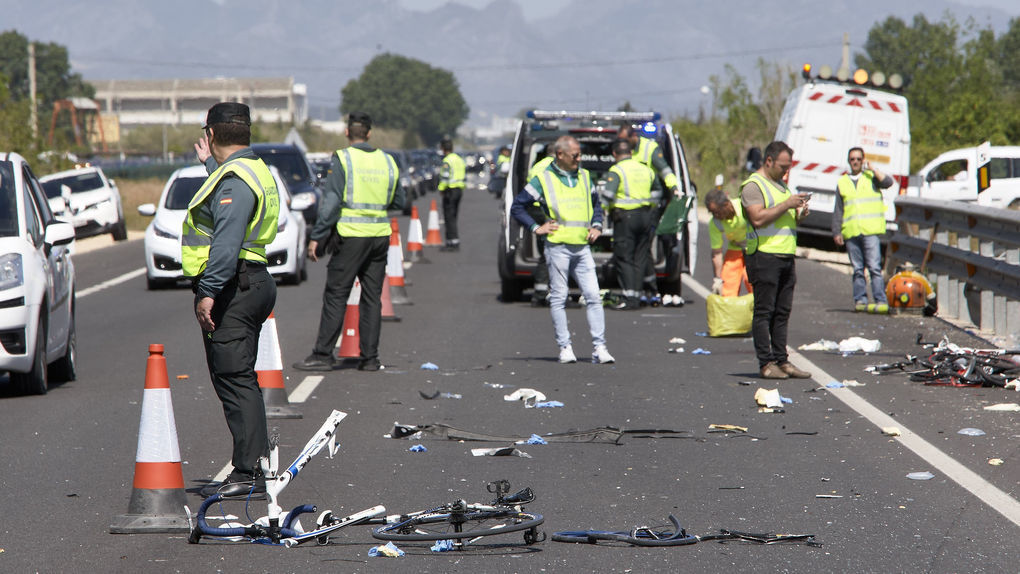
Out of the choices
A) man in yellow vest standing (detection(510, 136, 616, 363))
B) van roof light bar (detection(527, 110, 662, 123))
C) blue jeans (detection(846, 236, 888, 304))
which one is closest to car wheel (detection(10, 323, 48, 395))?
man in yellow vest standing (detection(510, 136, 616, 363))

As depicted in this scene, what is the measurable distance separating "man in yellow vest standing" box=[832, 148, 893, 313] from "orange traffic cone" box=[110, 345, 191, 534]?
34.0 feet

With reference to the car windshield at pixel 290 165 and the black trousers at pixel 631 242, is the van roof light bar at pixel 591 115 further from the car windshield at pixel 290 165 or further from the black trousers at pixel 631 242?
the car windshield at pixel 290 165

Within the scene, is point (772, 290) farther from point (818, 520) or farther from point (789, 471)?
point (818, 520)

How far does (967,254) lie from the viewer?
14609 millimetres

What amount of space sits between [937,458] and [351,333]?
5.38 meters

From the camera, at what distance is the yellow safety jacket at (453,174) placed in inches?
989

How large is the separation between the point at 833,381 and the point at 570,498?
444 centimetres

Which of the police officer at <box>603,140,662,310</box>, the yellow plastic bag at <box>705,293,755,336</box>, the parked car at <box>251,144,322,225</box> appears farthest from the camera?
the parked car at <box>251,144,322,225</box>

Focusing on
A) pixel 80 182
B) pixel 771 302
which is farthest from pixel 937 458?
pixel 80 182

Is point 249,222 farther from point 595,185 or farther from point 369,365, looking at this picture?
point 595,185

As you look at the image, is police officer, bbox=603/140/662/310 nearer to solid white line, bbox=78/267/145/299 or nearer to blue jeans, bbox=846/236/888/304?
blue jeans, bbox=846/236/888/304

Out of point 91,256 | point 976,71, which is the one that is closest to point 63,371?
point 91,256

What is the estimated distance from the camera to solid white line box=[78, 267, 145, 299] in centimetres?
1875

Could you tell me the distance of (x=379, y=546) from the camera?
6039 millimetres
